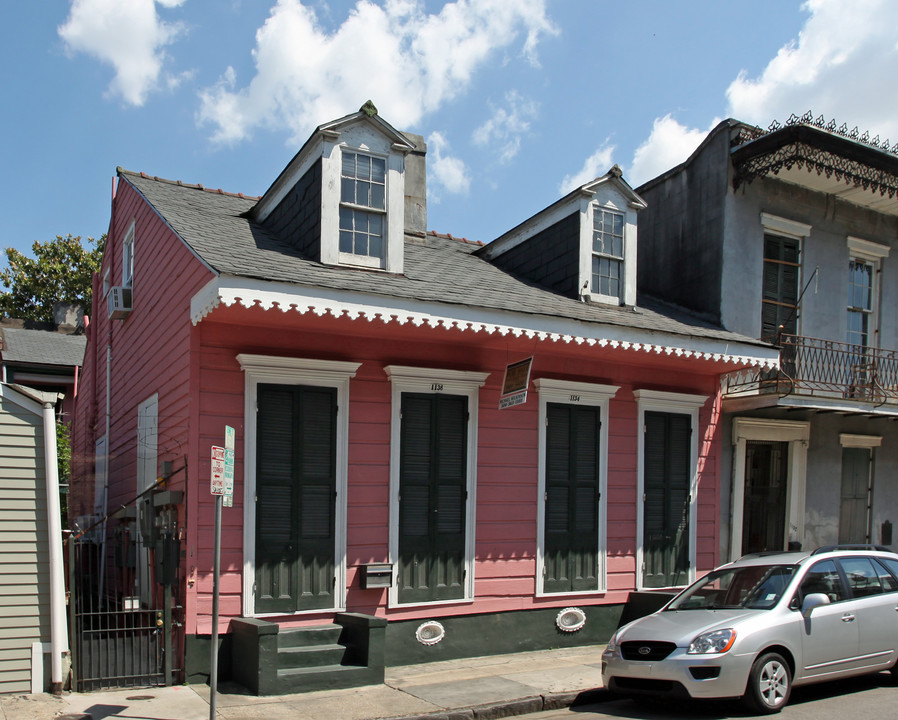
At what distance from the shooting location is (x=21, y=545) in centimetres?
798

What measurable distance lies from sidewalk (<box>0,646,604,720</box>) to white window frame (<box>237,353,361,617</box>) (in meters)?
1.11

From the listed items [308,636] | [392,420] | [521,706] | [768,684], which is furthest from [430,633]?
[768,684]

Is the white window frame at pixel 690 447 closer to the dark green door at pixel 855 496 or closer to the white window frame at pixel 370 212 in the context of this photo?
the dark green door at pixel 855 496

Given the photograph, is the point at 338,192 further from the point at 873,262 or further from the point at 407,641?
the point at 873,262

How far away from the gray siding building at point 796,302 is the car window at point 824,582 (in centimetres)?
414

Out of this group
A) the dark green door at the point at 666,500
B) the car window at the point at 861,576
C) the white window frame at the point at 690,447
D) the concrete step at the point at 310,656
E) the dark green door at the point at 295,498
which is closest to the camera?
the concrete step at the point at 310,656

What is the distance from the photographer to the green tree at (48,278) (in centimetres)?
3522

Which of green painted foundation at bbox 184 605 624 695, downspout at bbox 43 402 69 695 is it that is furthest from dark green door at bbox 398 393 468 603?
downspout at bbox 43 402 69 695

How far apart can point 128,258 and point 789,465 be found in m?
11.5

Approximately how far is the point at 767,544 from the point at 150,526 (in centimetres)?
949

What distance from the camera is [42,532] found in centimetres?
810

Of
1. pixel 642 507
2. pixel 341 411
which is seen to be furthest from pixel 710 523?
pixel 341 411

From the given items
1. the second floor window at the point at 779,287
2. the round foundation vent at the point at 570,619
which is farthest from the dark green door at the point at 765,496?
the round foundation vent at the point at 570,619

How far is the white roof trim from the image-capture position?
8.38 meters
